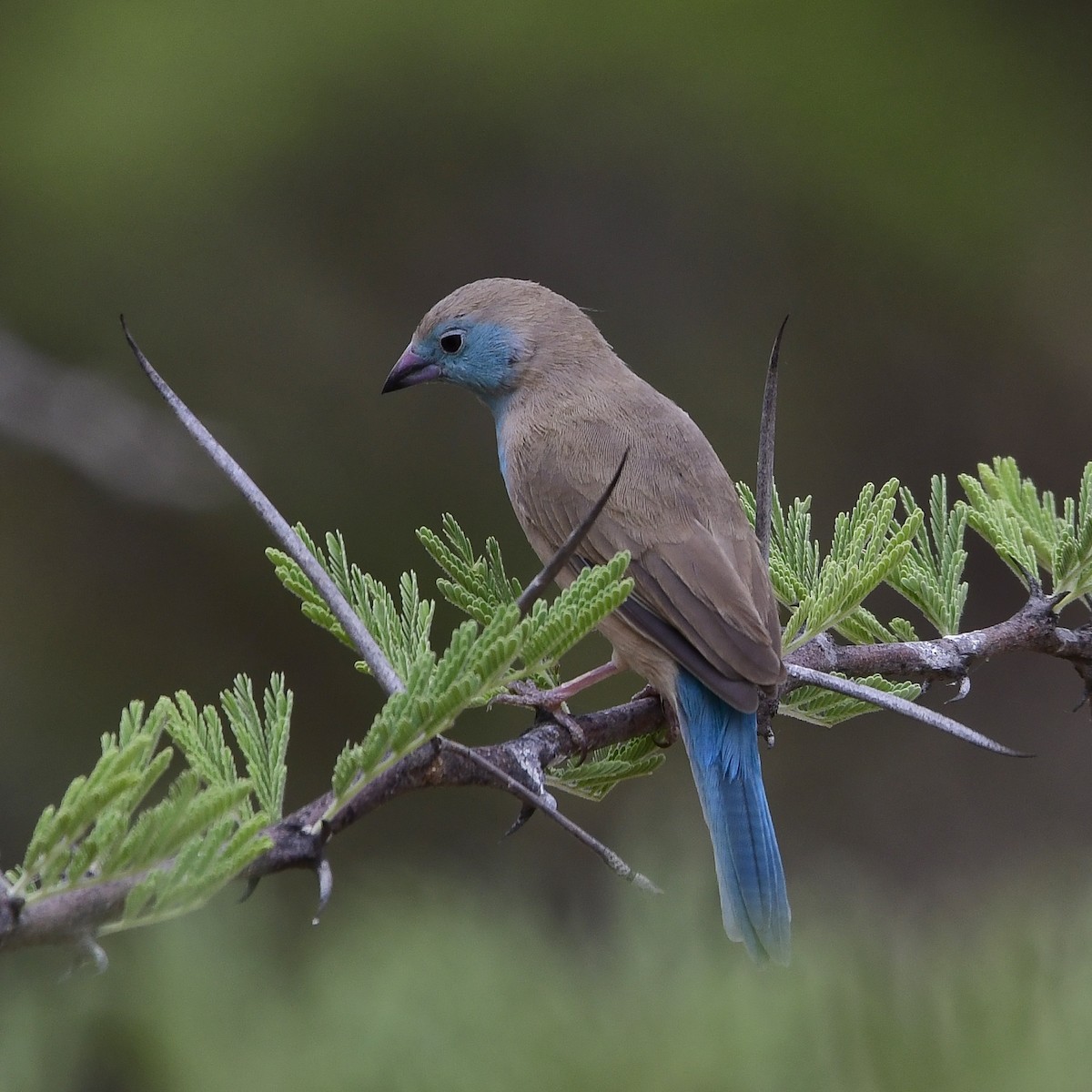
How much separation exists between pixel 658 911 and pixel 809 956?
0.98 ft

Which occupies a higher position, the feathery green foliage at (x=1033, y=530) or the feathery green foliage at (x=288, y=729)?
the feathery green foliage at (x=288, y=729)

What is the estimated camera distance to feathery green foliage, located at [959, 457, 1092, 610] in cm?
269

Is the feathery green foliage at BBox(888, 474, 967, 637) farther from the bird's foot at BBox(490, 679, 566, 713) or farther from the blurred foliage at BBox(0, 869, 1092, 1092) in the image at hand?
the bird's foot at BBox(490, 679, 566, 713)

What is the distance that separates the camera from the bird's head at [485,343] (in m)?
4.40

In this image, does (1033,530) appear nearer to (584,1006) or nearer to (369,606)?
(584,1006)

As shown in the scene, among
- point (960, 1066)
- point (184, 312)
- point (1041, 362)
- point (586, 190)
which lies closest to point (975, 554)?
point (1041, 362)

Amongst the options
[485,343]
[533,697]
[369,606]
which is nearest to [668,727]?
[533,697]

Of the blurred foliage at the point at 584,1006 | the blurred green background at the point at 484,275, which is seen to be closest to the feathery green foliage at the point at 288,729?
the blurred foliage at the point at 584,1006

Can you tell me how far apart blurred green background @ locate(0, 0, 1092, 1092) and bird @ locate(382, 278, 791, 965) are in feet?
4.11

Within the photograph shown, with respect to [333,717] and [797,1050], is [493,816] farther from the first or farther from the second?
[797,1050]

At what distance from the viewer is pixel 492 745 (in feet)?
6.93

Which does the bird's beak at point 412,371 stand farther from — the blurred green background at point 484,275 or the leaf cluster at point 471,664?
the leaf cluster at point 471,664

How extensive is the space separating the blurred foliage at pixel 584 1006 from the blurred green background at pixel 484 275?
168 centimetres

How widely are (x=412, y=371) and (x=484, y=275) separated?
187 cm
